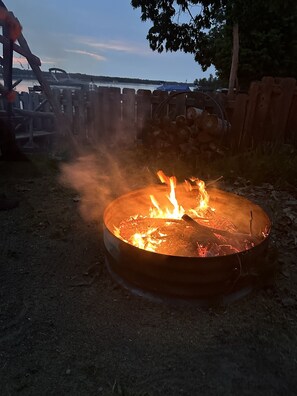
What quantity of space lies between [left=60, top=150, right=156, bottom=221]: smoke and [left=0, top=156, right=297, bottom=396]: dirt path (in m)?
1.18

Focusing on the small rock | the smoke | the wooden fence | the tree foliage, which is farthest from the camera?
the tree foliage

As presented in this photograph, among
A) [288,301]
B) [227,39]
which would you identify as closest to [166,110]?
[288,301]

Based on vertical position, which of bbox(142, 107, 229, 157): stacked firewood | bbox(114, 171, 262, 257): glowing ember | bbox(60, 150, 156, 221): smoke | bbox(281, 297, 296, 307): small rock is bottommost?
bbox(281, 297, 296, 307): small rock

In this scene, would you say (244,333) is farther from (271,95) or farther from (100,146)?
(100,146)

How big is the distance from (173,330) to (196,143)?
470 cm

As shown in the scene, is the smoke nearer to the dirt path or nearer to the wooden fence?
the dirt path

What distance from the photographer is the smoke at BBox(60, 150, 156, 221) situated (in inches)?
191

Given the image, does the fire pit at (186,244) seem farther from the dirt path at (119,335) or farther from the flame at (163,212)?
the dirt path at (119,335)

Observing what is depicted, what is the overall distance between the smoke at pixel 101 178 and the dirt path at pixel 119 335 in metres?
1.18

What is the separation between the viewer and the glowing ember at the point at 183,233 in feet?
10.1

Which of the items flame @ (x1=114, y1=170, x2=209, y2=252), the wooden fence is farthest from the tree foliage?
flame @ (x1=114, y1=170, x2=209, y2=252)

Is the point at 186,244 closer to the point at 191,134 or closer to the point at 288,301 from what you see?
the point at 288,301

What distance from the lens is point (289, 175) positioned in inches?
219

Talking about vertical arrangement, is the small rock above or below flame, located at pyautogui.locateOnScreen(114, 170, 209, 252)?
below
